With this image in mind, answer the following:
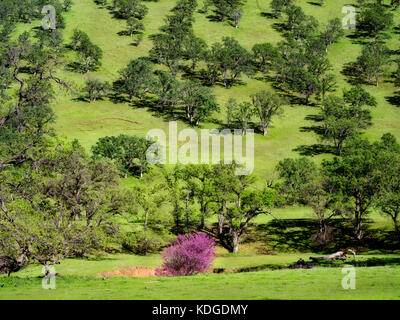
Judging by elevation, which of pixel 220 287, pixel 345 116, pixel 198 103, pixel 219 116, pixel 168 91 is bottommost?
pixel 220 287

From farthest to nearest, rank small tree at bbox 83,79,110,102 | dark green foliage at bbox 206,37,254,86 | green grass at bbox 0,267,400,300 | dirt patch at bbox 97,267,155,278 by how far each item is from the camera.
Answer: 1. dark green foliage at bbox 206,37,254,86
2. small tree at bbox 83,79,110,102
3. dirt patch at bbox 97,267,155,278
4. green grass at bbox 0,267,400,300

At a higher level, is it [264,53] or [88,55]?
[264,53]

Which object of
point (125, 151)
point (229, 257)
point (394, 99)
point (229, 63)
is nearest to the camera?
point (229, 257)

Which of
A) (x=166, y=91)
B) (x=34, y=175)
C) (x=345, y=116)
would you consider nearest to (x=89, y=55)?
(x=166, y=91)

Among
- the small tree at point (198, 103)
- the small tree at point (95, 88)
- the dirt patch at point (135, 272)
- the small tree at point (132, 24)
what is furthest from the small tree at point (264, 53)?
the dirt patch at point (135, 272)

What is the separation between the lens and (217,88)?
161 metres

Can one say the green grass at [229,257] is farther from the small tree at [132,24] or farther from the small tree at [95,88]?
the small tree at [132,24]

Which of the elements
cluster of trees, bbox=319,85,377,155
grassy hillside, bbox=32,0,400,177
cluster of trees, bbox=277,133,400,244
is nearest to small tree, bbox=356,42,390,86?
grassy hillside, bbox=32,0,400,177

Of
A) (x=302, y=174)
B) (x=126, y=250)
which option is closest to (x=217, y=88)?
A: (x=302, y=174)

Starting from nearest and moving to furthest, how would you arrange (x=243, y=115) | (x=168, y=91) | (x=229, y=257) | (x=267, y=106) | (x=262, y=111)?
(x=229, y=257) < (x=243, y=115) < (x=267, y=106) < (x=262, y=111) < (x=168, y=91)

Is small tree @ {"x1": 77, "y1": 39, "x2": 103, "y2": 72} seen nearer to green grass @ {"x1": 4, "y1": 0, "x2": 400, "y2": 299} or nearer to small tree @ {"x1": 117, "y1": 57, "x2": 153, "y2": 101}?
green grass @ {"x1": 4, "y1": 0, "x2": 400, "y2": 299}

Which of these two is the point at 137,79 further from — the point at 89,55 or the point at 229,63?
the point at 229,63
